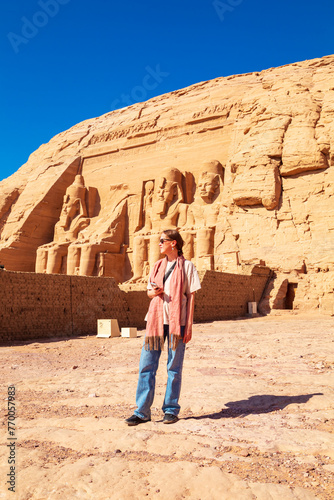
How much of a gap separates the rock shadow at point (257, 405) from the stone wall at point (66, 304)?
6.84m

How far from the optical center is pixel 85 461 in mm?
2453

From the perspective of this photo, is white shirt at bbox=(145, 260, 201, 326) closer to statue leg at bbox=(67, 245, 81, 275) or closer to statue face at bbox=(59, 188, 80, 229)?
statue leg at bbox=(67, 245, 81, 275)

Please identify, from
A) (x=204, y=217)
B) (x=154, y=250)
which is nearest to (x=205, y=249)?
(x=204, y=217)

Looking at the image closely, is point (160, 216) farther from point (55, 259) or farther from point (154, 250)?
point (55, 259)

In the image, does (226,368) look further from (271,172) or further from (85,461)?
(271,172)

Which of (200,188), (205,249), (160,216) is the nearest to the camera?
(205,249)

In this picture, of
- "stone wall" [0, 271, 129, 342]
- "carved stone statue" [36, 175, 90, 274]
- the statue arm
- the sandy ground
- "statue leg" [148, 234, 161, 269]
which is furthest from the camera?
"carved stone statue" [36, 175, 90, 274]

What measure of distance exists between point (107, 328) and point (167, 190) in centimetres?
1380

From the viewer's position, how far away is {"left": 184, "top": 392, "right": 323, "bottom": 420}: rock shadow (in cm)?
346

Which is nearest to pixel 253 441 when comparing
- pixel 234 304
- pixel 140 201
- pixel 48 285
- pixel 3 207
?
pixel 48 285

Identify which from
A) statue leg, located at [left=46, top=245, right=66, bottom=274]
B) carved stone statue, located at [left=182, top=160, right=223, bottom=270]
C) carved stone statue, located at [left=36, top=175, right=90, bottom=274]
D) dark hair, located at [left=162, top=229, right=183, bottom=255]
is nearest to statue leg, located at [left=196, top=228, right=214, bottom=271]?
carved stone statue, located at [left=182, top=160, right=223, bottom=270]

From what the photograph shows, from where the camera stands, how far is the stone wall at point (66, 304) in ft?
31.3

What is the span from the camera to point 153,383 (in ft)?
10.9

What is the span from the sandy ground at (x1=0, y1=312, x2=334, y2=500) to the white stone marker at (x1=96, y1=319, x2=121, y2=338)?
429 cm
